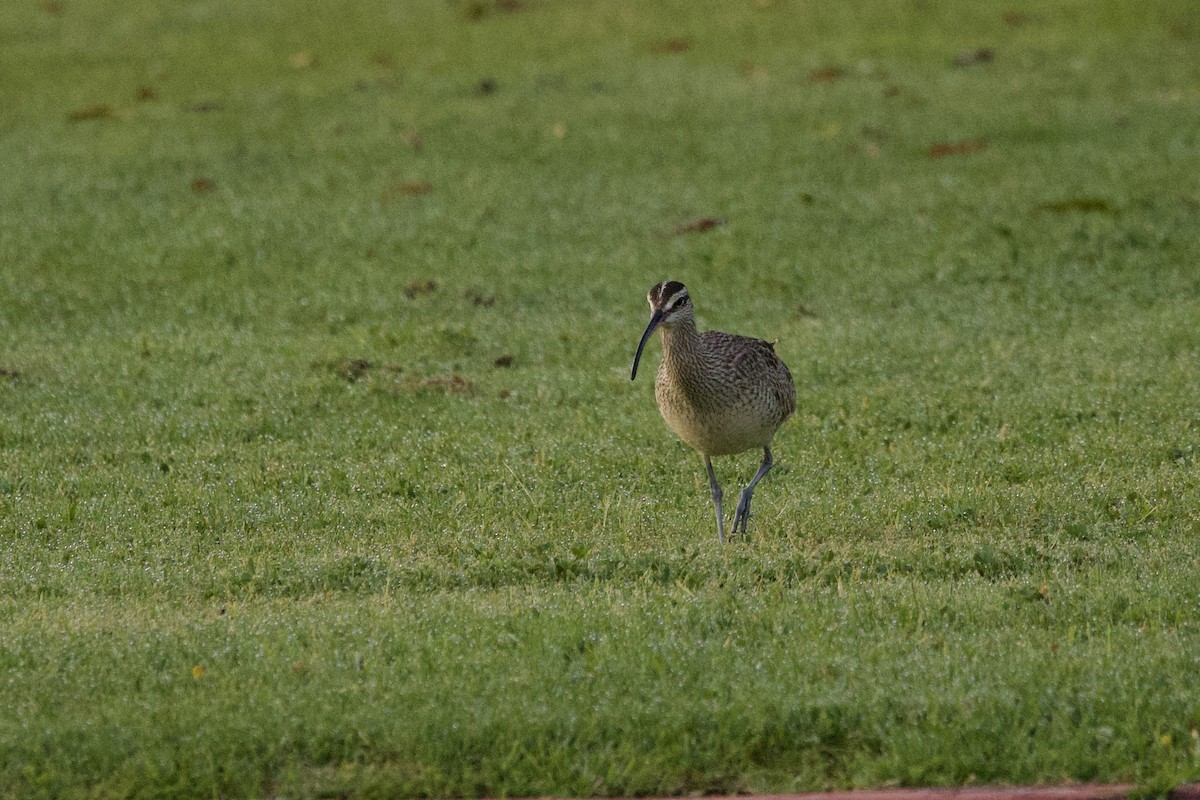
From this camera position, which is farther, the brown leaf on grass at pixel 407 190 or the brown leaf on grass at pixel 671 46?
the brown leaf on grass at pixel 671 46

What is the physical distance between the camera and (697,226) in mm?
16531

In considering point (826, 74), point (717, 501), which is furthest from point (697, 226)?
point (717, 501)

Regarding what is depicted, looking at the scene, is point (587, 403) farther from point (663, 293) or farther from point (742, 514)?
point (742, 514)

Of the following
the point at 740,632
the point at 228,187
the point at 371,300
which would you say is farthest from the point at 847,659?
the point at 228,187

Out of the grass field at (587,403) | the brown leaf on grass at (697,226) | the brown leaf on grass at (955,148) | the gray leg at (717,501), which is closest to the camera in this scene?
the grass field at (587,403)

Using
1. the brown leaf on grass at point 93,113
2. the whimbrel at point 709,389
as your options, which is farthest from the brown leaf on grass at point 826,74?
the whimbrel at point 709,389

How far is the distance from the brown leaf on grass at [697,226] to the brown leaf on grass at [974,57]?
6.97 meters

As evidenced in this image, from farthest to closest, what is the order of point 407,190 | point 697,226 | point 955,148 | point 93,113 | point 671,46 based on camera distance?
point 671,46 → point 93,113 → point 955,148 → point 407,190 → point 697,226

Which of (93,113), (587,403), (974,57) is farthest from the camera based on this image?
(974,57)

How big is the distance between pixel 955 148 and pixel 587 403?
8.15 meters

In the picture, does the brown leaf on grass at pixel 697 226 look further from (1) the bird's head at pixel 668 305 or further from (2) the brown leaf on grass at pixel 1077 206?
(1) the bird's head at pixel 668 305

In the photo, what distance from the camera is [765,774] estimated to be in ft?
21.7

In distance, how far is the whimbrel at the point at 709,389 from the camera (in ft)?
31.0

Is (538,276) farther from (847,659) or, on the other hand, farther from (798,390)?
(847,659)
